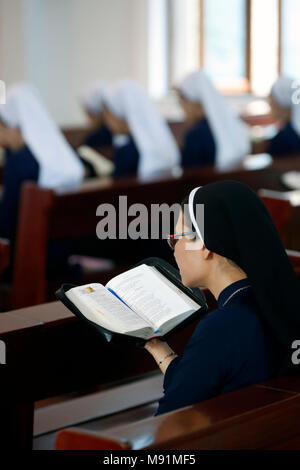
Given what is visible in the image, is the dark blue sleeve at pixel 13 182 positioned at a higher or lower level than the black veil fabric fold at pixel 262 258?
lower

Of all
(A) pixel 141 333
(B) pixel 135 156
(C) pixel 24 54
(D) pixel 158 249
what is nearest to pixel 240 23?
(C) pixel 24 54

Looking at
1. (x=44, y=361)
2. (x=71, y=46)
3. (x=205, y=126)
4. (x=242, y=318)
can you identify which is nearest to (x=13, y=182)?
(x=205, y=126)

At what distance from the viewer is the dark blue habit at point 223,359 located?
5.81ft

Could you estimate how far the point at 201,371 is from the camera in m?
1.77

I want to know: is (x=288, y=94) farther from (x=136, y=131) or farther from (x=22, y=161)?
(x=22, y=161)

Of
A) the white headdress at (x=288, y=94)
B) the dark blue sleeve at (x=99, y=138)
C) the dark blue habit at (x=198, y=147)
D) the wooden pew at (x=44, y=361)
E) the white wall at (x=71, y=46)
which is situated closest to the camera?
the wooden pew at (x=44, y=361)

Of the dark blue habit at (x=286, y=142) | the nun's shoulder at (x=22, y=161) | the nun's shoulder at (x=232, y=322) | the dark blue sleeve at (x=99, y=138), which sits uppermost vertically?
the nun's shoulder at (x=232, y=322)

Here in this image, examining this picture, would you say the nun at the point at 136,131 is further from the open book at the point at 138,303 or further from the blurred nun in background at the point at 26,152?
the open book at the point at 138,303

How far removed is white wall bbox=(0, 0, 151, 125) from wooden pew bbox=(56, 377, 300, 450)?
37.2 feet

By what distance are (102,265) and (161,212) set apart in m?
2.23

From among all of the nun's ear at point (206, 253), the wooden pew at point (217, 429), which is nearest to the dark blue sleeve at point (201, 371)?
the wooden pew at point (217, 429)

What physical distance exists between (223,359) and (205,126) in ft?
17.6

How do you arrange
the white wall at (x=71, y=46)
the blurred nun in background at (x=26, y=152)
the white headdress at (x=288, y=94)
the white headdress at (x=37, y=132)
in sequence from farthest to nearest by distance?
the white wall at (x=71, y=46)
the white headdress at (x=288, y=94)
the white headdress at (x=37, y=132)
the blurred nun in background at (x=26, y=152)
